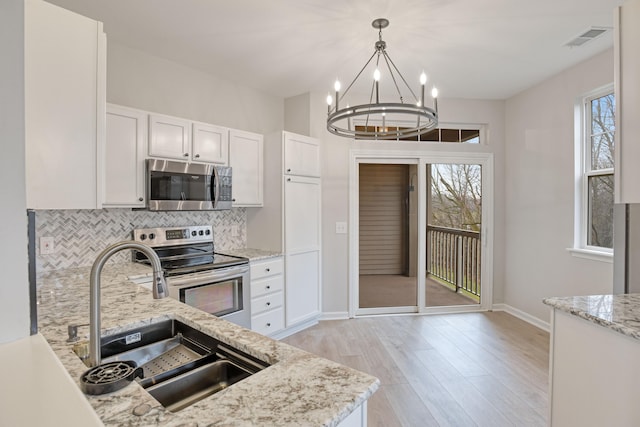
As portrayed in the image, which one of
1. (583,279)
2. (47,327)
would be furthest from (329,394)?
(583,279)

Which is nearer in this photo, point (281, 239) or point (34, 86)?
point (34, 86)

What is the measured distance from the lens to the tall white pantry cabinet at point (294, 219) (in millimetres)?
3541

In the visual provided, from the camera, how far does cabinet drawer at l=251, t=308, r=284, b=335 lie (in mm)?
3246

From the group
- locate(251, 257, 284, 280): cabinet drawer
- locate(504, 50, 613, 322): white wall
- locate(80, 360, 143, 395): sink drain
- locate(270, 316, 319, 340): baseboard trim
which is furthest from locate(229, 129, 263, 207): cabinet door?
locate(504, 50, 613, 322): white wall

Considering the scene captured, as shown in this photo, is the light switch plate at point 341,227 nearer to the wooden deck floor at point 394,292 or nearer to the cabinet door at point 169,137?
the wooden deck floor at point 394,292

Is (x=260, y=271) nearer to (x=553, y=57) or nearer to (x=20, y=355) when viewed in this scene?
(x=20, y=355)

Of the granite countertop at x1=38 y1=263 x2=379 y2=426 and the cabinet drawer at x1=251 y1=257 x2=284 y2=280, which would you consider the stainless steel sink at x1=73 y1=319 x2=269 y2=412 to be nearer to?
the granite countertop at x1=38 y1=263 x2=379 y2=426

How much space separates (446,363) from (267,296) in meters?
1.82

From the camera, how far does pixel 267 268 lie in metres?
3.37

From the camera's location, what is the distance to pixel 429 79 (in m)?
3.70

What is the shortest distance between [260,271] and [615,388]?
2.69 meters

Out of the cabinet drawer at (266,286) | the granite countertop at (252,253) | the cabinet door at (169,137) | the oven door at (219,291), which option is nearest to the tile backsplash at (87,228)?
the granite countertop at (252,253)

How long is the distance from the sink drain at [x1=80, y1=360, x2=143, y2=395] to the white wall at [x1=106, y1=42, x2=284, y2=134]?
2719 millimetres

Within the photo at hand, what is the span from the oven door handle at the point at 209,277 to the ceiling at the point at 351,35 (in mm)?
2052
